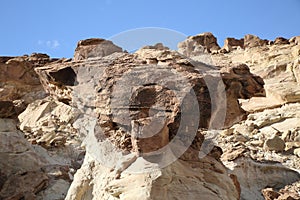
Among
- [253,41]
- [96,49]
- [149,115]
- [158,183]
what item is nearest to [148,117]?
[149,115]

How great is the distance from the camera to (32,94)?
66.7 ft

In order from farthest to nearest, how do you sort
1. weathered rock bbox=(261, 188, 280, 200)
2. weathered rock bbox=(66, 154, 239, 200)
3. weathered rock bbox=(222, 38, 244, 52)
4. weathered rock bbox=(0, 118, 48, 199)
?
weathered rock bbox=(222, 38, 244, 52), weathered rock bbox=(0, 118, 48, 199), weathered rock bbox=(261, 188, 280, 200), weathered rock bbox=(66, 154, 239, 200)

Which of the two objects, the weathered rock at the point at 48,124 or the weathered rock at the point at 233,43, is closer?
the weathered rock at the point at 48,124

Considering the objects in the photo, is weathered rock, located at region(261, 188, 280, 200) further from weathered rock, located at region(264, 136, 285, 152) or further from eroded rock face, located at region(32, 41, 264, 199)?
weathered rock, located at region(264, 136, 285, 152)

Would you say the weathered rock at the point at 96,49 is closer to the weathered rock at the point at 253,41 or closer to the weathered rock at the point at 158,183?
the weathered rock at the point at 158,183

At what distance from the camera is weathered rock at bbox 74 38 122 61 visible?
18.7 feet

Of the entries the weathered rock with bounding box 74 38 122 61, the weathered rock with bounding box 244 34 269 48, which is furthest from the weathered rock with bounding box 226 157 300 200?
the weathered rock with bounding box 244 34 269 48

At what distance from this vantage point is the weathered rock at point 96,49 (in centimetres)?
570

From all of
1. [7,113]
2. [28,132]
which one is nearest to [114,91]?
[7,113]

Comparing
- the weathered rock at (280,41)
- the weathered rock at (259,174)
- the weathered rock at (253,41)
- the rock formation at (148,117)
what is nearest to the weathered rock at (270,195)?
the rock formation at (148,117)

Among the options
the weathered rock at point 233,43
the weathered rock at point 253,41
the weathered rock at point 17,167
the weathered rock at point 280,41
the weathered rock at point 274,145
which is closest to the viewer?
the weathered rock at point 17,167

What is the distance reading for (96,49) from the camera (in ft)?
19.1

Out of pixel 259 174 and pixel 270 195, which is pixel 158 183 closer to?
pixel 270 195

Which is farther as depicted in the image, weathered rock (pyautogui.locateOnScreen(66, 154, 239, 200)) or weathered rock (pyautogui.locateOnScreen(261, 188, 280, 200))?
weathered rock (pyautogui.locateOnScreen(261, 188, 280, 200))
